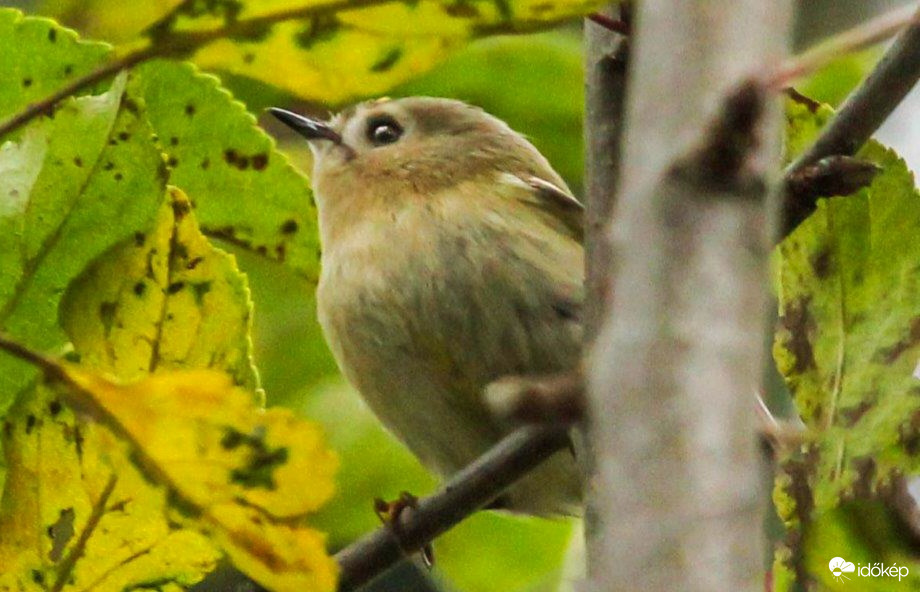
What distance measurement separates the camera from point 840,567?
1177mm

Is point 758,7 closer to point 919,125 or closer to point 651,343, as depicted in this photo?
point 651,343

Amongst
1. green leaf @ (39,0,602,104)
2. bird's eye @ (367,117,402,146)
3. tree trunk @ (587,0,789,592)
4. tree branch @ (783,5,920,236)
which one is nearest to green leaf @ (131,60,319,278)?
green leaf @ (39,0,602,104)

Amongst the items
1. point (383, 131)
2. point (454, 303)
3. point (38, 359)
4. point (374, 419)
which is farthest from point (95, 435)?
point (383, 131)

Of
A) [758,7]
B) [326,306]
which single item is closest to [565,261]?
[326,306]

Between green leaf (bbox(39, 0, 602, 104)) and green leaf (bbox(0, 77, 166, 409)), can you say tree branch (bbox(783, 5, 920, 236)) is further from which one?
green leaf (bbox(0, 77, 166, 409))

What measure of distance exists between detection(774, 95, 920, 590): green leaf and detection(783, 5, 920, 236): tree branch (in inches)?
7.6

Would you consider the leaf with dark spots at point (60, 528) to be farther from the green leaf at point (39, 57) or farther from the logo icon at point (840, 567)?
the logo icon at point (840, 567)

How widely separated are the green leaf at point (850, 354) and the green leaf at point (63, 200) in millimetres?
529

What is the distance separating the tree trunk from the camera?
500mm

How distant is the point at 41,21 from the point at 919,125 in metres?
2.48

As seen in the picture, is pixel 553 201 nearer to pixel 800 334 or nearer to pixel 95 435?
pixel 800 334

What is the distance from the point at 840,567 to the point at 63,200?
2.24ft

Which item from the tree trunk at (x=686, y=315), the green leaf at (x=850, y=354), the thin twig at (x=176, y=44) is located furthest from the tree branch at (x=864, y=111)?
the tree trunk at (x=686, y=315)

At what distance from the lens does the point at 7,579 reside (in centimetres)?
114
